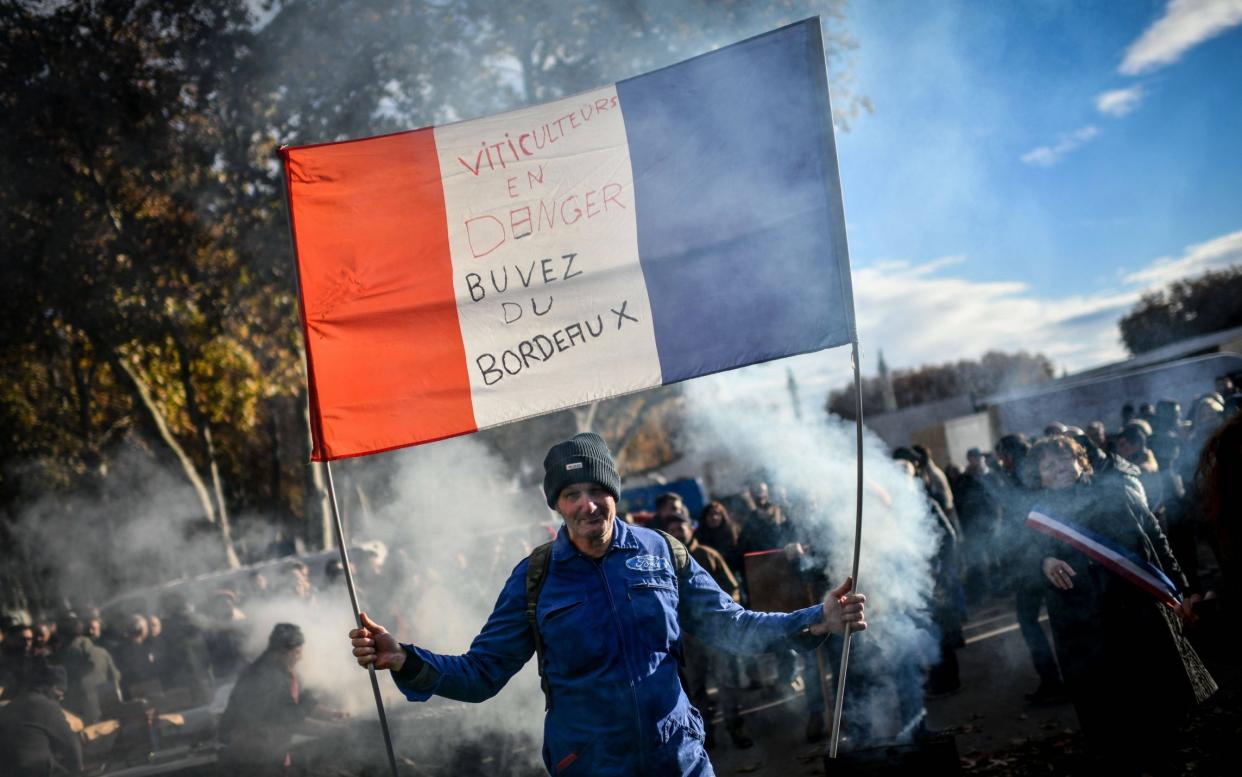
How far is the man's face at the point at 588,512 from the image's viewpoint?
2.69 meters

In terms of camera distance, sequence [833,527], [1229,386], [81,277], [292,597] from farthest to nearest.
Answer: [81,277] < [292,597] < [1229,386] < [833,527]

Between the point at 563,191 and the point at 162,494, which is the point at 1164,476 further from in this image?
the point at 162,494

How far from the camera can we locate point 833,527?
228 inches

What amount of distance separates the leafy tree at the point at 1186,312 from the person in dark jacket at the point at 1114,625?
48435 mm

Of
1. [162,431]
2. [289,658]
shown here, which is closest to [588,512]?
[289,658]

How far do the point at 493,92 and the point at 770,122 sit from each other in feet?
39.2

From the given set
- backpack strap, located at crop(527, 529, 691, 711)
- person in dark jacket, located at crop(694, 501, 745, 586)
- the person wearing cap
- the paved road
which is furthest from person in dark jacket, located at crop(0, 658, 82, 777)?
backpack strap, located at crop(527, 529, 691, 711)

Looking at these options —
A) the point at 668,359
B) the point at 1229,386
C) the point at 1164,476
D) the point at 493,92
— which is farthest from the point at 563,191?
the point at 493,92

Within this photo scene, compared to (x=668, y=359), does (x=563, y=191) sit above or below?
above

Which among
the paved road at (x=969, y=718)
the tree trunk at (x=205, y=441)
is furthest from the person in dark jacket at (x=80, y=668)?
the tree trunk at (x=205, y=441)

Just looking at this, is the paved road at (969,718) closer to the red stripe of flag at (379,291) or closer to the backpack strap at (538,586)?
the backpack strap at (538,586)

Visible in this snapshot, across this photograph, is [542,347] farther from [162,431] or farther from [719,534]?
[162,431]

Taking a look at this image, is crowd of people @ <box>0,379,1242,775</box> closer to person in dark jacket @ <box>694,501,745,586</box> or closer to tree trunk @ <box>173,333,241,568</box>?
person in dark jacket @ <box>694,501,745,586</box>

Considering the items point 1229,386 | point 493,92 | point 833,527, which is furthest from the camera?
point 493,92
